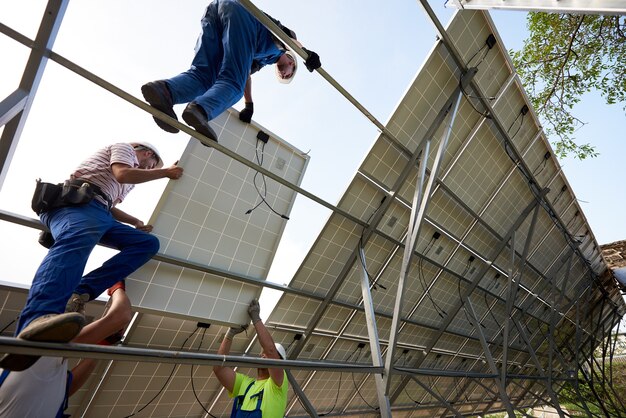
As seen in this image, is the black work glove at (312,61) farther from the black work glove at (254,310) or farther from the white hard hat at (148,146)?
the black work glove at (254,310)

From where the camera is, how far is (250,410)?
3.18 m

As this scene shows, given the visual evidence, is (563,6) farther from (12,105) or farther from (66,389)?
(66,389)

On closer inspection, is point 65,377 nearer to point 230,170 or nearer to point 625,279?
point 230,170

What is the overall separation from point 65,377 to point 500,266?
8.53m

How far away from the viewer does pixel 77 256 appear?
6.98 ft

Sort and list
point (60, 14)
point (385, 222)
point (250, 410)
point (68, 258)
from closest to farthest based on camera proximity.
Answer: point (68, 258) < point (60, 14) < point (250, 410) < point (385, 222)

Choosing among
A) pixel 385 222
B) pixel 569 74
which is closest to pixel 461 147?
pixel 385 222

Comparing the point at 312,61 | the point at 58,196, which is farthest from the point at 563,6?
the point at 58,196

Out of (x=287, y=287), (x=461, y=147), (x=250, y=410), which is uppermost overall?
(x=461, y=147)

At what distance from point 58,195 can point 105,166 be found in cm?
41

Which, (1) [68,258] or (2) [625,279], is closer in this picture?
(1) [68,258]

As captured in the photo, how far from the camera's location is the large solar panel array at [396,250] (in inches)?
163

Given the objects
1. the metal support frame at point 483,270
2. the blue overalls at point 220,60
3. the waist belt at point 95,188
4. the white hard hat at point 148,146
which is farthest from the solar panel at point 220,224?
the metal support frame at point 483,270

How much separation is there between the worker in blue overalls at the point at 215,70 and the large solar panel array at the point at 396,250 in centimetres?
108
